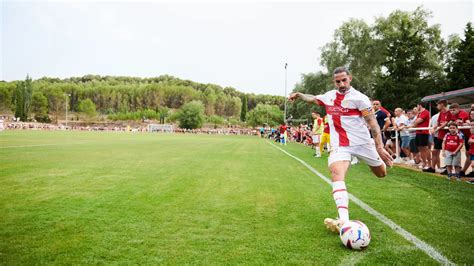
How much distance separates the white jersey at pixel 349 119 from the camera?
4.86 metres

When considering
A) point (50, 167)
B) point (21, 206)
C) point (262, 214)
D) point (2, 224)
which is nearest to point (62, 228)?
point (2, 224)

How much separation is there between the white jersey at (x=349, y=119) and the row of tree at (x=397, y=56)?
46.5 meters

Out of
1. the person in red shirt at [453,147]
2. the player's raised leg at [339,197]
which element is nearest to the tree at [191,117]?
the person in red shirt at [453,147]

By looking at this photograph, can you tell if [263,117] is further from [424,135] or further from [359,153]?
[359,153]

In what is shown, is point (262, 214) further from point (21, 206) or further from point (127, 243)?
point (21, 206)

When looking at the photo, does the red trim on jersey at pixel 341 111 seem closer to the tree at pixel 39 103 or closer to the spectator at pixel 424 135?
the spectator at pixel 424 135

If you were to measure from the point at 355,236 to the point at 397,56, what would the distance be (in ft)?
166

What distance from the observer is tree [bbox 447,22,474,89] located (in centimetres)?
4144

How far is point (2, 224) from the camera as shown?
4.44 m

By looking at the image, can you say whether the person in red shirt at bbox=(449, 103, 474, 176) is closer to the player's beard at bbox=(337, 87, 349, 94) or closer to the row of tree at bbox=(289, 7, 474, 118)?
the player's beard at bbox=(337, 87, 349, 94)

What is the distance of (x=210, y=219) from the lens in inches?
193

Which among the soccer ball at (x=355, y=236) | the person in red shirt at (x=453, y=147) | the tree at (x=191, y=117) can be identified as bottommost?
the soccer ball at (x=355, y=236)

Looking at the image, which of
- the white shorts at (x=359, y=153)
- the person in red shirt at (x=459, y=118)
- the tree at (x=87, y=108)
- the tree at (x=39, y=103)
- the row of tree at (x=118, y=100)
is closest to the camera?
the white shorts at (x=359, y=153)

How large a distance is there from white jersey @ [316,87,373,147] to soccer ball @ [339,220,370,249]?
1335 mm
